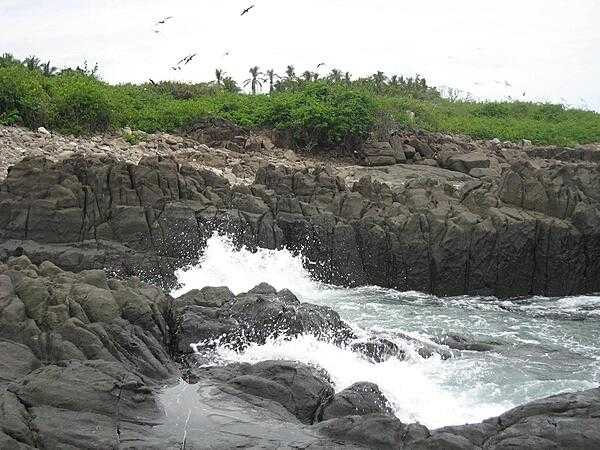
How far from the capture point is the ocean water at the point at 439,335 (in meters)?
9.38

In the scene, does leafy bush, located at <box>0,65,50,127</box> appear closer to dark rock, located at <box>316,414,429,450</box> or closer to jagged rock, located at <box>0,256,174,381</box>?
jagged rock, located at <box>0,256,174,381</box>

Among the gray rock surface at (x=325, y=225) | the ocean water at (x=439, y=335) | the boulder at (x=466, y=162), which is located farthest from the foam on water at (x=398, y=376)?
the boulder at (x=466, y=162)

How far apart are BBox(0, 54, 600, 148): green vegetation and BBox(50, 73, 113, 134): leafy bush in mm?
32

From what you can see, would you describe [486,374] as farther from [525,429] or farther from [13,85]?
[13,85]

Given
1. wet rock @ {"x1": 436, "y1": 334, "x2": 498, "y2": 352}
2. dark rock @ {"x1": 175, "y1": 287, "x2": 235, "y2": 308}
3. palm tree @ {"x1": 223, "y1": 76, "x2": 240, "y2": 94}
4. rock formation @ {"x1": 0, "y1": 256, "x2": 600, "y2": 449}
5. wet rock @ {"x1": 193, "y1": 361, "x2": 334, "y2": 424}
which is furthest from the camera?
palm tree @ {"x1": 223, "y1": 76, "x2": 240, "y2": 94}

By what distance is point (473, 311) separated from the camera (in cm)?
1477

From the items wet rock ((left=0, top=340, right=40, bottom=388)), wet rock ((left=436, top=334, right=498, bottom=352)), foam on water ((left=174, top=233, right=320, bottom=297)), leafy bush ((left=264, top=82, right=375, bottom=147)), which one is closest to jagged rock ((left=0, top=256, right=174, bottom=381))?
wet rock ((left=0, top=340, right=40, bottom=388))

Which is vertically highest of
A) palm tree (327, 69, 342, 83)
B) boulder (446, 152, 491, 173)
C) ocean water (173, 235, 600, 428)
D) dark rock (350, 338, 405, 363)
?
palm tree (327, 69, 342, 83)

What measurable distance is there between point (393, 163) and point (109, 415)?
20438 millimetres

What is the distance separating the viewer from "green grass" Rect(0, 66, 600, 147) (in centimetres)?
2384

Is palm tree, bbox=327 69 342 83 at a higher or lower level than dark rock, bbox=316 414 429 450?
higher

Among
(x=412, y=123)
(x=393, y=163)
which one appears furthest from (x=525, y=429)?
(x=412, y=123)

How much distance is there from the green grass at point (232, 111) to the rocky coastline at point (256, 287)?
3.63ft

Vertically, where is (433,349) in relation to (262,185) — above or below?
below
